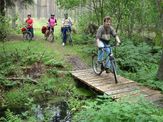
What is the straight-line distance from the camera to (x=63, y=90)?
41.1 ft

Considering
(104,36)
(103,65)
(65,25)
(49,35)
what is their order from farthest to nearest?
1. (49,35)
2. (65,25)
3. (103,65)
4. (104,36)

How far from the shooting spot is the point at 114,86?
1096 centimetres

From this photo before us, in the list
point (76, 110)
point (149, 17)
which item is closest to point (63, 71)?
point (76, 110)

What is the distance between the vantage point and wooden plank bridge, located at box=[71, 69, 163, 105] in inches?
388

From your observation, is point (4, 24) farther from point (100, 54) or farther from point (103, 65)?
point (103, 65)

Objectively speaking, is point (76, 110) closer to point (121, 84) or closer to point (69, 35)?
point (121, 84)

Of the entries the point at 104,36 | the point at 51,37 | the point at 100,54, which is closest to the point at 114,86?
the point at 100,54

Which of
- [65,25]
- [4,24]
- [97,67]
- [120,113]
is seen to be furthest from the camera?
[65,25]

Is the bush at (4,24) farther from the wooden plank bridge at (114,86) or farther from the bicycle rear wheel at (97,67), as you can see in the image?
the bicycle rear wheel at (97,67)

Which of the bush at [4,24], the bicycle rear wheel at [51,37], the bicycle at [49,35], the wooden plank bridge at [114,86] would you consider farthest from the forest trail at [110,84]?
the bicycle at [49,35]

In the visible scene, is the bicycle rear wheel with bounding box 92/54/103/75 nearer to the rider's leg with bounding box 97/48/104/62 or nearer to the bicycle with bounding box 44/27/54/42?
the rider's leg with bounding box 97/48/104/62

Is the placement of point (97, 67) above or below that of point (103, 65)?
below

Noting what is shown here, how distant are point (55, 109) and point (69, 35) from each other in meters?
11.0

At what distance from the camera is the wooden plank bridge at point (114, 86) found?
9843mm
